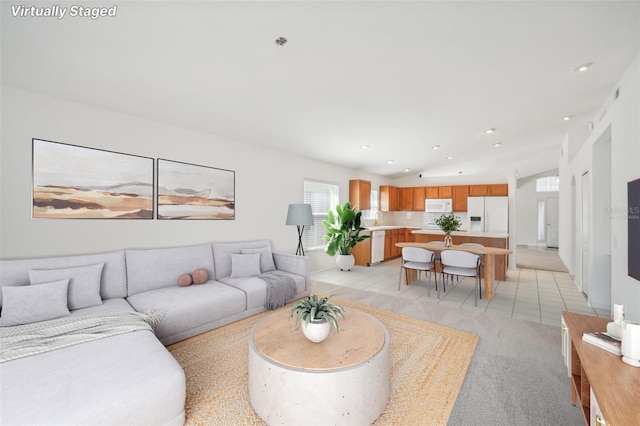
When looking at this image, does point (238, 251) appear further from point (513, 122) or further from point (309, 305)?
point (513, 122)

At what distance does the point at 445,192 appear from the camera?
812 centimetres

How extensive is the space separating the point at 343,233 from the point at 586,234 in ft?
13.6

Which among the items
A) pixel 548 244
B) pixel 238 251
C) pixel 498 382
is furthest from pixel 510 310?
pixel 548 244

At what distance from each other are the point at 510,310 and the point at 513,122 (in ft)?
9.57

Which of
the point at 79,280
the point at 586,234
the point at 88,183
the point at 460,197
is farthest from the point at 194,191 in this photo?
the point at 460,197

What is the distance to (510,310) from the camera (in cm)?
368

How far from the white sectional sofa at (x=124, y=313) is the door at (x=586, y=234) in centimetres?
443

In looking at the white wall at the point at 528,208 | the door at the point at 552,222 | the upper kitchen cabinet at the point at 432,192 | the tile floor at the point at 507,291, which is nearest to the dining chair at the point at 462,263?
the tile floor at the point at 507,291

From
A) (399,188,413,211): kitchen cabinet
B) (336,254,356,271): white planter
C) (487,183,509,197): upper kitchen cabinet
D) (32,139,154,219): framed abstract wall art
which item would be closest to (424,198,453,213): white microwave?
(399,188,413,211): kitchen cabinet

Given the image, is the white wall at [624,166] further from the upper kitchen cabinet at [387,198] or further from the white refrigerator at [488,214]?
the upper kitchen cabinet at [387,198]

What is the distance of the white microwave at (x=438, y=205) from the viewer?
7.94m

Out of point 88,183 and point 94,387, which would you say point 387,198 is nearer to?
point 88,183

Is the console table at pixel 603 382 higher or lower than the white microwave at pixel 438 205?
lower

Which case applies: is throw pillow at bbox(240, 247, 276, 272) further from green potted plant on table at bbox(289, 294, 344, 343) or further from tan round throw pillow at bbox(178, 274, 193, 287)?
green potted plant on table at bbox(289, 294, 344, 343)
